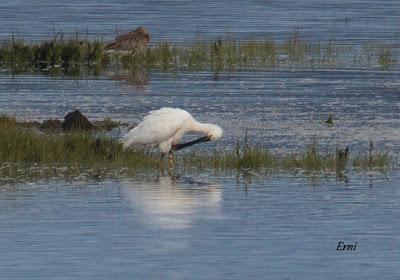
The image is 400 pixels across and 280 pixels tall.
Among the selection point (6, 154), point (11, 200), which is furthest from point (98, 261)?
point (6, 154)

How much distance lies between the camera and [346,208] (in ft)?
49.8

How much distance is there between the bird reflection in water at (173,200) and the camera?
14445mm

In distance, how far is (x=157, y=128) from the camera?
59.6 feet

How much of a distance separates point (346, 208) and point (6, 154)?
14.5 ft

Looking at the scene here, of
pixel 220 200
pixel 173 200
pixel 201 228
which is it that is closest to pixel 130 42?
pixel 220 200

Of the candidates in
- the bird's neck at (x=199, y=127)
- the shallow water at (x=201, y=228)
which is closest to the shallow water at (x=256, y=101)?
the bird's neck at (x=199, y=127)

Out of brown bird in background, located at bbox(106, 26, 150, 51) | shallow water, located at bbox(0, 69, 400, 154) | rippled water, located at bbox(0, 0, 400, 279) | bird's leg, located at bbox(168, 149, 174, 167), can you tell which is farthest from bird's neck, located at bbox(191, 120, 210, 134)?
brown bird in background, located at bbox(106, 26, 150, 51)

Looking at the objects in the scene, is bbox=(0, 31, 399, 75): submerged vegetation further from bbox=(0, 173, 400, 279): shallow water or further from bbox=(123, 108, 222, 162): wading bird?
bbox=(0, 173, 400, 279): shallow water

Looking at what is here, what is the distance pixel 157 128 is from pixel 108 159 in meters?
0.77

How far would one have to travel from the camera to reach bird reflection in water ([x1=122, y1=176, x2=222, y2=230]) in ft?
47.4

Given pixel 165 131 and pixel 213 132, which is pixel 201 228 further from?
pixel 213 132

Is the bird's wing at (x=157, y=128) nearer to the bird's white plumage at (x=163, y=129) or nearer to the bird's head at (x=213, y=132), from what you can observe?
the bird's white plumage at (x=163, y=129)

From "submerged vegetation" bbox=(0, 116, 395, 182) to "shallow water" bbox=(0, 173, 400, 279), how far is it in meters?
0.52

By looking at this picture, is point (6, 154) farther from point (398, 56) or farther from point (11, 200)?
point (398, 56)
